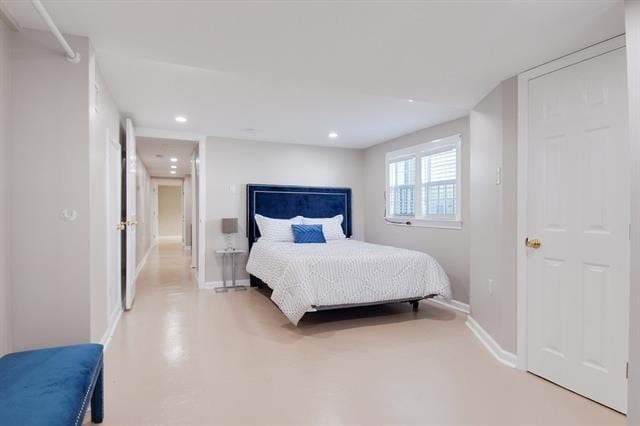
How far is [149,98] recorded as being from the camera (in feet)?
11.2

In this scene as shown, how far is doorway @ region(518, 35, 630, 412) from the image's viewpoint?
6.61 ft

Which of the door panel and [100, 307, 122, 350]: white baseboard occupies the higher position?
the door panel

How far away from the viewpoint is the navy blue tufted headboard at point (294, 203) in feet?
17.7

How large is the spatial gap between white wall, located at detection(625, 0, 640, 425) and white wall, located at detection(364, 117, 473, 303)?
2.42 metres

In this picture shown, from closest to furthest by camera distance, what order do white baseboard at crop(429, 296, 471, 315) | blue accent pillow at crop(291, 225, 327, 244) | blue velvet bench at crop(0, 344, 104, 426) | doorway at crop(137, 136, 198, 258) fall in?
blue velvet bench at crop(0, 344, 104, 426) → white baseboard at crop(429, 296, 471, 315) → blue accent pillow at crop(291, 225, 327, 244) → doorway at crop(137, 136, 198, 258)

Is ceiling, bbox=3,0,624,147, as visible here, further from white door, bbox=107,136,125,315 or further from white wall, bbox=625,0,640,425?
white door, bbox=107,136,125,315

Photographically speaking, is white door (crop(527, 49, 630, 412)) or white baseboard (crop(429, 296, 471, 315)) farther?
white baseboard (crop(429, 296, 471, 315))

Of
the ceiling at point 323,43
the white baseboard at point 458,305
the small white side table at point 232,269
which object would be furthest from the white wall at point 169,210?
the white baseboard at point 458,305

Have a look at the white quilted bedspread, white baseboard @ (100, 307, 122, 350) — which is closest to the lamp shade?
the white quilted bedspread

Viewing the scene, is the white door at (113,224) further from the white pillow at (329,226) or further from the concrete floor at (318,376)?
the white pillow at (329,226)

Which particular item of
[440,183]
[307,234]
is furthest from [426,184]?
[307,234]

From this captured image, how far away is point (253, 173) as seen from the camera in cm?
550

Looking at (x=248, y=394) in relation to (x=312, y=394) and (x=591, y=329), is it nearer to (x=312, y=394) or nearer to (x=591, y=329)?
(x=312, y=394)

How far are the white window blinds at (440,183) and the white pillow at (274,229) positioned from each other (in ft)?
6.59
